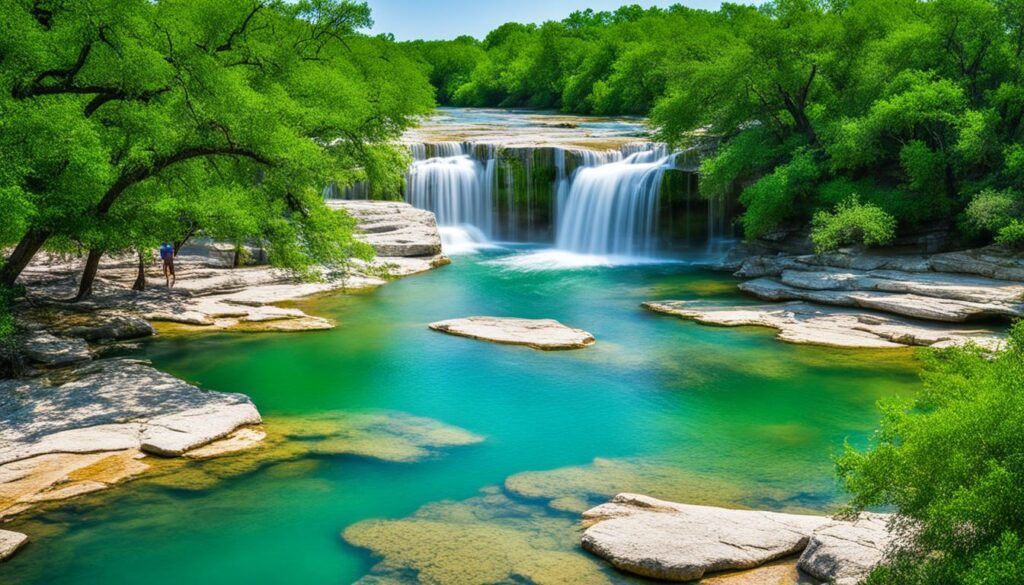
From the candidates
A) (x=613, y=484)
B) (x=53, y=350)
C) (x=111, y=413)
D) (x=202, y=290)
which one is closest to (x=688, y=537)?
(x=613, y=484)

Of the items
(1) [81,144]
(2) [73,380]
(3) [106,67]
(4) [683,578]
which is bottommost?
(4) [683,578]

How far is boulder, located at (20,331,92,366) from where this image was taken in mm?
15891

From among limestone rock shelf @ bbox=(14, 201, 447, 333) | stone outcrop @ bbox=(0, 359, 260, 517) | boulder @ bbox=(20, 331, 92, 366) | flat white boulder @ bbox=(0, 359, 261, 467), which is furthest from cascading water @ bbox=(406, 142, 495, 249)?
flat white boulder @ bbox=(0, 359, 261, 467)

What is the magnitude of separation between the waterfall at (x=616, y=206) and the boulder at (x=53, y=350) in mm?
19400

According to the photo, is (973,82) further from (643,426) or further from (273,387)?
(273,387)

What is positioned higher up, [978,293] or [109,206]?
[109,206]

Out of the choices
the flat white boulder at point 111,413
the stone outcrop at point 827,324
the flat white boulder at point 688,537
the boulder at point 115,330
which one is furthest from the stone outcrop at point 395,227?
the flat white boulder at point 688,537

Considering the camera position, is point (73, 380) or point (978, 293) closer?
point (73, 380)

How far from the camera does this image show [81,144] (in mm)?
13883

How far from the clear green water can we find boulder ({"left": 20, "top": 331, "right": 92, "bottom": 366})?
1413 mm

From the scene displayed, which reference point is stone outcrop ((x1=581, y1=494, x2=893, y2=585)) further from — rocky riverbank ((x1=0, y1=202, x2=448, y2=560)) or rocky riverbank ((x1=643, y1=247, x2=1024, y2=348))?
rocky riverbank ((x1=643, y1=247, x2=1024, y2=348))

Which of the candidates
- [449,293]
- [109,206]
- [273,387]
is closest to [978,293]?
[449,293]

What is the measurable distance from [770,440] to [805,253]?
46.9ft

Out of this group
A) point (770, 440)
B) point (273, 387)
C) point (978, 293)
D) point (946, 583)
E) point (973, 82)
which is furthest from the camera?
point (973, 82)
